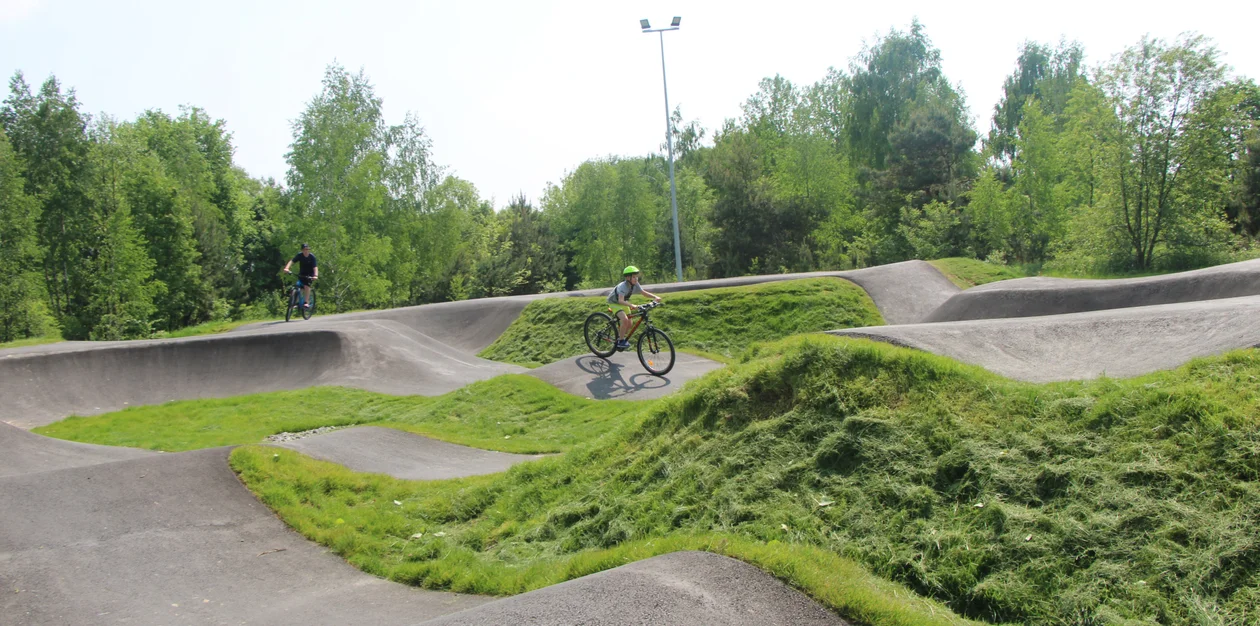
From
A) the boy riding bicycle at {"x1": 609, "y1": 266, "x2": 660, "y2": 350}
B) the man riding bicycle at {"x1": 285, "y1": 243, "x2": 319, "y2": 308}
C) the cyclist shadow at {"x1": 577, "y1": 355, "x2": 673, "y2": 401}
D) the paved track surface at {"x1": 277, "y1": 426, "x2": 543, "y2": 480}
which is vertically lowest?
the paved track surface at {"x1": 277, "y1": 426, "x2": 543, "y2": 480}

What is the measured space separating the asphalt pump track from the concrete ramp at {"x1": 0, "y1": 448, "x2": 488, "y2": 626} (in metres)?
0.02

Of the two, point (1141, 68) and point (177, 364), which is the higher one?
point (1141, 68)

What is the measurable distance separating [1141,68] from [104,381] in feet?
93.5

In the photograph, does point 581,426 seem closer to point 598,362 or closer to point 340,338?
point 598,362

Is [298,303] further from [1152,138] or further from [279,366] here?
[1152,138]

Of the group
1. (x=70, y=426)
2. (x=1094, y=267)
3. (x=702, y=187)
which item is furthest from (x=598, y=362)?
(x=702, y=187)

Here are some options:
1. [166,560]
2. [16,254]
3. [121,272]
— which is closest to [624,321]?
[166,560]

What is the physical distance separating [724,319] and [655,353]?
5.63 metres

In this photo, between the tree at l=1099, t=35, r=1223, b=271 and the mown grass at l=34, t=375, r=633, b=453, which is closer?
the mown grass at l=34, t=375, r=633, b=453

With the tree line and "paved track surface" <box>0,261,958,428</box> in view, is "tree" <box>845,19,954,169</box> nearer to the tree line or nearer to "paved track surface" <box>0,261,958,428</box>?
the tree line

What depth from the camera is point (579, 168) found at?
65.3 m

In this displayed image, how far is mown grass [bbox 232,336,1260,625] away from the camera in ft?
13.4

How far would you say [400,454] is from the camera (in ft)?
36.0

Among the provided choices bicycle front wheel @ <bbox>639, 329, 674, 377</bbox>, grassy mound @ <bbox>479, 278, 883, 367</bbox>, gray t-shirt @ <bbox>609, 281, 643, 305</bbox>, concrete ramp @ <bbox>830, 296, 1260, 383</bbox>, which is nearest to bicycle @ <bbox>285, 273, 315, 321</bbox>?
grassy mound @ <bbox>479, 278, 883, 367</bbox>
